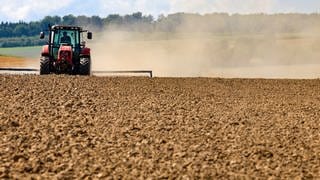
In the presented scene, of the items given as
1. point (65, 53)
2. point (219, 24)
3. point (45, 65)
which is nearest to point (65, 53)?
point (65, 53)

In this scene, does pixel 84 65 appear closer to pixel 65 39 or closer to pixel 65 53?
pixel 65 53

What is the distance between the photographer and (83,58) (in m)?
25.6

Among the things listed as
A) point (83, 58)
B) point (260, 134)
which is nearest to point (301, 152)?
point (260, 134)

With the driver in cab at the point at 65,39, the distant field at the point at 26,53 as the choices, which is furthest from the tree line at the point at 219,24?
the driver in cab at the point at 65,39

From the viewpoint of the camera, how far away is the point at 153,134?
33.3ft

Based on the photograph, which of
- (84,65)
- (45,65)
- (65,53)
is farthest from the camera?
(45,65)

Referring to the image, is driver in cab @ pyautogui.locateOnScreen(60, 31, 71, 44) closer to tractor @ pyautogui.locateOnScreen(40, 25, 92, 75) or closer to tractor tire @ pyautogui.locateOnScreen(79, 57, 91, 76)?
tractor @ pyautogui.locateOnScreen(40, 25, 92, 75)

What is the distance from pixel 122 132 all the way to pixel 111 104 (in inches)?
152

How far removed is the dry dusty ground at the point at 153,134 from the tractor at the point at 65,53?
776 cm

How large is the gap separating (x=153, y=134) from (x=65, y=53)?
16.0 meters

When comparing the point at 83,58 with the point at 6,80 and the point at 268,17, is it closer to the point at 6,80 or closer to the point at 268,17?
the point at 6,80

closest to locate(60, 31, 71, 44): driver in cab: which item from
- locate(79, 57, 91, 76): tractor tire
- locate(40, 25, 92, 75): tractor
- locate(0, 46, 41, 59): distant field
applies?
locate(40, 25, 92, 75): tractor

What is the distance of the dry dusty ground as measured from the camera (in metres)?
7.86

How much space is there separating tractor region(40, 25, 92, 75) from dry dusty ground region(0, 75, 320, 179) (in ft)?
25.5
